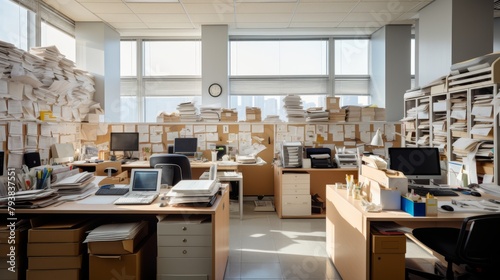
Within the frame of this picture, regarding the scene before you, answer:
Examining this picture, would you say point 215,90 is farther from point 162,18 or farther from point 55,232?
point 55,232

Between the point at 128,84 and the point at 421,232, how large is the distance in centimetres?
627

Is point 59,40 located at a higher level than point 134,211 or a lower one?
higher

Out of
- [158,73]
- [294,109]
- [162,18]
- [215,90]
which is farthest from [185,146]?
[158,73]

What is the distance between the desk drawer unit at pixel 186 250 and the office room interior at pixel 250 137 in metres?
0.01

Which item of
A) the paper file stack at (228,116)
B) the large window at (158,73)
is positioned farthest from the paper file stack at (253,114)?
the large window at (158,73)

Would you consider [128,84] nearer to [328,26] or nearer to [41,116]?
[41,116]

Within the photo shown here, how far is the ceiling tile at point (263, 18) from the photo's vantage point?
5145mm

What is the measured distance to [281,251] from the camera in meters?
3.02

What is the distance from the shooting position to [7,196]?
2.13 m

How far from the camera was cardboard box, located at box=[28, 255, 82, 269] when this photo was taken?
1.98 meters

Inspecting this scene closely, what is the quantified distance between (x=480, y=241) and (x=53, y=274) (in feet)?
9.27

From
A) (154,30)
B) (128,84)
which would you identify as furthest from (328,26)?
(128,84)

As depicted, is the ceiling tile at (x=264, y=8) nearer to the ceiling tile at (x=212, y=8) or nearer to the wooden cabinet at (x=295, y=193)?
the ceiling tile at (x=212, y=8)

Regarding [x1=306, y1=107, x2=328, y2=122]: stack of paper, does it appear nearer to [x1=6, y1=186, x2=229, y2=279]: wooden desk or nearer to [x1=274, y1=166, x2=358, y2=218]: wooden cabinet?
[x1=274, y1=166, x2=358, y2=218]: wooden cabinet
